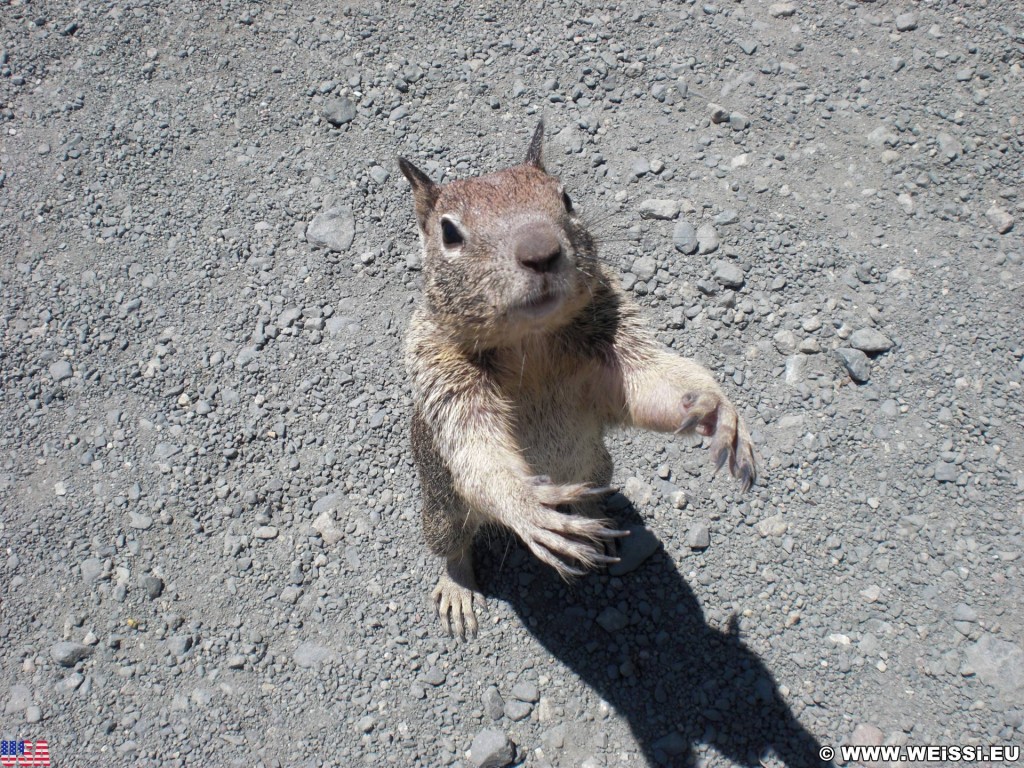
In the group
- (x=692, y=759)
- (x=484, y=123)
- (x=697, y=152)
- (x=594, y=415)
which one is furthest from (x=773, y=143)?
(x=692, y=759)

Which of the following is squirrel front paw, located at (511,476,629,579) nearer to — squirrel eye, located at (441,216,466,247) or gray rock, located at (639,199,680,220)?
squirrel eye, located at (441,216,466,247)

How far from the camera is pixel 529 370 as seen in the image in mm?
3600

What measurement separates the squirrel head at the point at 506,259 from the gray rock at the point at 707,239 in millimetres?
2028

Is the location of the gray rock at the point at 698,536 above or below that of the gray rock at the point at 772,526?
below

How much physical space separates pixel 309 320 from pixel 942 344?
3869 mm

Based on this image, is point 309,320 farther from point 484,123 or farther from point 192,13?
point 192,13

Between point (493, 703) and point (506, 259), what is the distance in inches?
93.5

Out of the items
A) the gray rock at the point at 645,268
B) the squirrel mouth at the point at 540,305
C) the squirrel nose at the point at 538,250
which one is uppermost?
the squirrel nose at the point at 538,250

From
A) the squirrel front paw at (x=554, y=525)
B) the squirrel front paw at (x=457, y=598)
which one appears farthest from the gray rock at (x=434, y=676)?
the squirrel front paw at (x=554, y=525)

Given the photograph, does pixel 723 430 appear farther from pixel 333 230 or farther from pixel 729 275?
pixel 333 230

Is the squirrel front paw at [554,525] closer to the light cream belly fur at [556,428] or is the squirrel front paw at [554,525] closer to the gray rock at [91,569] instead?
the light cream belly fur at [556,428]

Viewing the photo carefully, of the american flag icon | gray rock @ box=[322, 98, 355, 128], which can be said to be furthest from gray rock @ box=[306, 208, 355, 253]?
the american flag icon

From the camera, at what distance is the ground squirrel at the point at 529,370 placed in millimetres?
3090

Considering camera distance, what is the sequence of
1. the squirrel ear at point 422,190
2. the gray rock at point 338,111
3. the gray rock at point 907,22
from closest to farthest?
the squirrel ear at point 422,190 → the gray rock at point 907,22 → the gray rock at point 338,111
